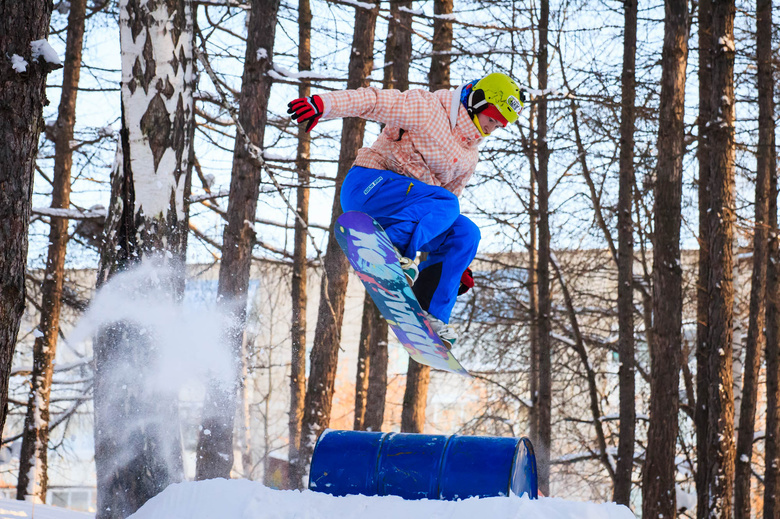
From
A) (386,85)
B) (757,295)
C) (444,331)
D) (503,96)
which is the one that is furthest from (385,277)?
(757,295)

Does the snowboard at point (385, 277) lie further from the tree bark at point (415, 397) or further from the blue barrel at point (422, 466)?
the tree bark at point (415, 397)

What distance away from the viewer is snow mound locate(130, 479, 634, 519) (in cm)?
300

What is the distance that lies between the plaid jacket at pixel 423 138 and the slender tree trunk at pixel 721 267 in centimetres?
545

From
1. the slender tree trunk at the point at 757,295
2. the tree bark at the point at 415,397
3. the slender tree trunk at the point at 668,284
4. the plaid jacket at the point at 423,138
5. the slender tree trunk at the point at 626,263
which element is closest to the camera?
the plaid jacket at the point at 423,138

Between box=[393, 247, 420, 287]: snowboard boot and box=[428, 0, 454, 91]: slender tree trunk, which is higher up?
box=[428, 0, 454, 91]: slender tree trunk

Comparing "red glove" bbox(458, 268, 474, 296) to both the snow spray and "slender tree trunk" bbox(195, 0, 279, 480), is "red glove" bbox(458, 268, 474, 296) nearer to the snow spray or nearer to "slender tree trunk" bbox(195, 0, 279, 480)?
the snow spray

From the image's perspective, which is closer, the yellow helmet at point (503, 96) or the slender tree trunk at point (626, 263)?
the yellow helmet at point (503, 96)

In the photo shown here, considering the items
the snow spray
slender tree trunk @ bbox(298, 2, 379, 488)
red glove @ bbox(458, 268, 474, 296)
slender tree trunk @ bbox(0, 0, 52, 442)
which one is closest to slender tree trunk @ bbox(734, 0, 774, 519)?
slender tree trunk @ bbox(298, 2, 379, 488)

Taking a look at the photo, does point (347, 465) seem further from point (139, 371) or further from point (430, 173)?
point (430, 173)

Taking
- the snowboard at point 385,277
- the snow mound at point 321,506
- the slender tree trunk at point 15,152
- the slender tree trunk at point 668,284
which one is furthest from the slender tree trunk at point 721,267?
the slender tree trunk at point 15,152

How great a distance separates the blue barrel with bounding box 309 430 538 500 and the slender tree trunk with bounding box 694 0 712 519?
20.0 ft

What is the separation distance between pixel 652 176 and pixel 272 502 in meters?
9.44

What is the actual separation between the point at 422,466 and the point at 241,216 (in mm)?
4347

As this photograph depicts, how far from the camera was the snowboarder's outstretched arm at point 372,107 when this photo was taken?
11.8 ft
